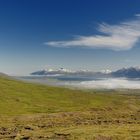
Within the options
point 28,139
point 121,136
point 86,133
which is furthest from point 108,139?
point 28,139

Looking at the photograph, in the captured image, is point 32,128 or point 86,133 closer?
point 86,133

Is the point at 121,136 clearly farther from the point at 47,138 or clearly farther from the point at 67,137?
the point at 47,138

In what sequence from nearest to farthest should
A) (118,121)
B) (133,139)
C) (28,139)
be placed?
(133,139), (28,139), (118,121)

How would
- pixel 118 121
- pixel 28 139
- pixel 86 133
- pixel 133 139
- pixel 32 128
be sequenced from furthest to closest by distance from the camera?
1. pixel 118 121
2. pixel 32 128
3. pixel 86 133
4. pixel 28 139
5. pixel 133 139

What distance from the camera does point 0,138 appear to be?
77812 mm

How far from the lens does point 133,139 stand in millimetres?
68438

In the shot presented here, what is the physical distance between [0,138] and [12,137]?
9.69ft

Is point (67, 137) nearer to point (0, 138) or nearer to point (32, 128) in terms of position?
point (0, 138)

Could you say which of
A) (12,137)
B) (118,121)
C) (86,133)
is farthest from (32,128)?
(118,121)

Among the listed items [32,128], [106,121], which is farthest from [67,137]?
[106,121]

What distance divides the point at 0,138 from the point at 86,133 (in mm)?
21358

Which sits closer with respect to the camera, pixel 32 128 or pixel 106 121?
pixel 32 128

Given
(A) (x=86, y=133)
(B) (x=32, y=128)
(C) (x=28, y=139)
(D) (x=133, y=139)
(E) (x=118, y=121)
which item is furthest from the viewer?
(E) (x=118, y=121)

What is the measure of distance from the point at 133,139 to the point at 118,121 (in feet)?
130
